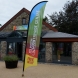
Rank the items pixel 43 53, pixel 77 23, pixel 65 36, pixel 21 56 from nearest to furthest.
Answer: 1. pixel 65 36
2. pixel 43 53
3. pixel 21 56
4. pixel 77 23

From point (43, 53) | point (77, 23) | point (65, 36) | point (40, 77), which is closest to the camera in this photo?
point (40, 77)

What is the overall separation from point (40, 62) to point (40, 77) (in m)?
7.58

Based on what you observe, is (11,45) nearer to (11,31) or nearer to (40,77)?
(11,31)

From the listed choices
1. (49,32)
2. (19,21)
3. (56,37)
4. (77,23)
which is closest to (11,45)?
(19,21)

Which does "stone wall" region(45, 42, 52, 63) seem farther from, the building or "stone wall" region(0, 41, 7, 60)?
"stone wall" region(0, 41, 7, 60)

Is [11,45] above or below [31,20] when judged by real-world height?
below

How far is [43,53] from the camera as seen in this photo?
17.9 meters

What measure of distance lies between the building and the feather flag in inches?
256

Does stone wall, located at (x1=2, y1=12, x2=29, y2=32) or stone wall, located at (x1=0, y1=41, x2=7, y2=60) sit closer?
stone wall, located at (x1=0, y1=41, x2=7, y2=60)

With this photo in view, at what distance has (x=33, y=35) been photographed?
1028 cm

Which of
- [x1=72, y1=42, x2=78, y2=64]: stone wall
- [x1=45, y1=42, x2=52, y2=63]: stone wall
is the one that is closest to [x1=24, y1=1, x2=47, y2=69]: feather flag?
[x1=72, y1=42, x2=78, y2=64]: stone wall

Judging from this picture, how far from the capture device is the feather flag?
33.3 feet

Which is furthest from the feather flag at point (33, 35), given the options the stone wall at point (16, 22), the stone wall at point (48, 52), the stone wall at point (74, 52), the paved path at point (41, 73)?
the stone wall at point (16, 22)

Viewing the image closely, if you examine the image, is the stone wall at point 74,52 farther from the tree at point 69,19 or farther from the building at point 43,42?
the tree at point 69,19
